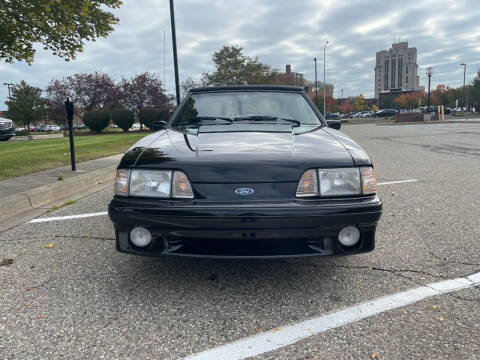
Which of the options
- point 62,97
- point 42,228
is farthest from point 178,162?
point 62,97

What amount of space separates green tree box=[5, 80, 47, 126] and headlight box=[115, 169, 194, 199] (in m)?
44.0

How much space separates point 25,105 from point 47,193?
42277 mm

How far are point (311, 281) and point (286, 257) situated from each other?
537mm

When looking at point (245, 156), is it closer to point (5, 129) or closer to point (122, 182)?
point (122, 182)

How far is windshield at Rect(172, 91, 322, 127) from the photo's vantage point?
3.52 meters

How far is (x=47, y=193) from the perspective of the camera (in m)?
5.54

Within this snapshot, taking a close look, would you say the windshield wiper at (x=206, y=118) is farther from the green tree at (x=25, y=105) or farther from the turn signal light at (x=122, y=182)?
the green tree at (x=25, y=105)

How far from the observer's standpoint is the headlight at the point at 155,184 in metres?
2.34

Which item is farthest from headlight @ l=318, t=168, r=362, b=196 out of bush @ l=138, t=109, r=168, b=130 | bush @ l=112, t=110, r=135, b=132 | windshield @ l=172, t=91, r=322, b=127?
bush @ l=138, t=109, r=168, b=130

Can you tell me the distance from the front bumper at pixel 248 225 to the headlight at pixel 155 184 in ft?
0.17

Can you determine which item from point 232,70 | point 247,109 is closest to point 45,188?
point 247,109

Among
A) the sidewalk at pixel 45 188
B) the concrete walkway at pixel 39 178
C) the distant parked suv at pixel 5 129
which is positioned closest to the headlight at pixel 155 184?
the sidewalk at pixel 45 188

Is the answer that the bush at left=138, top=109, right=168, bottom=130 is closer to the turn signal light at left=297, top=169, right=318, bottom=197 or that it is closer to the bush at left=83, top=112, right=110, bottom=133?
the bush at left=83, top=112, right=110, bottom=133

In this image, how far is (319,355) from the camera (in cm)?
186
